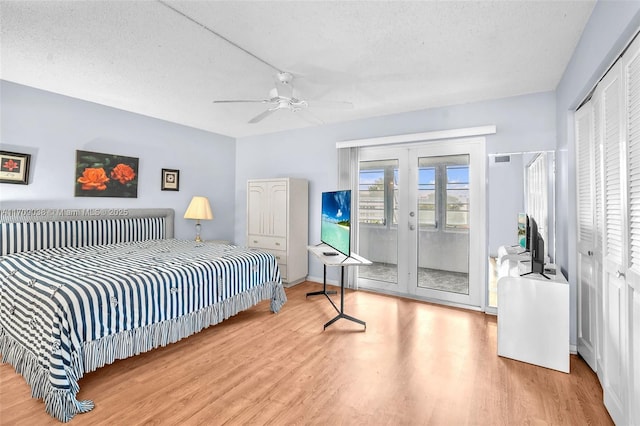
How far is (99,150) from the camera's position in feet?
13.3

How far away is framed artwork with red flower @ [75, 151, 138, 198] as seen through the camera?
3.88 meters

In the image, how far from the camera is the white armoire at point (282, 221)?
4645mm

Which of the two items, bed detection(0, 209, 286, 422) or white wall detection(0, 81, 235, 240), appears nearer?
bed detection(0, 209, 286, 422)

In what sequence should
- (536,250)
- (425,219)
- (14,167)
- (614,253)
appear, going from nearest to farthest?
(614,253), (536,250), (14,167), (425,219)

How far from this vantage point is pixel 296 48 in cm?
247

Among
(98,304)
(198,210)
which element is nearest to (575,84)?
(98,304)

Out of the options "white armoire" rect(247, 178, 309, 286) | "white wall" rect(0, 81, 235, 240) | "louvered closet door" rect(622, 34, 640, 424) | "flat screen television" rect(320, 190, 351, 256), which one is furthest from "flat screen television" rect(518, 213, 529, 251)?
"white wall" rect(0, 81, 235, 240)

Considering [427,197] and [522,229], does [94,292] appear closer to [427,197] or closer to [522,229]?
[427,197]

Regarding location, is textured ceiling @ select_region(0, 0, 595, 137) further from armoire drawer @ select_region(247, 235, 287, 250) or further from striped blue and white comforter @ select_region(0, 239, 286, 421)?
armoire drawer @ select_region(247, 235, 287, 250)

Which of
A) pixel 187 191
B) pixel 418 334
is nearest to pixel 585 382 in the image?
pixel 418 334

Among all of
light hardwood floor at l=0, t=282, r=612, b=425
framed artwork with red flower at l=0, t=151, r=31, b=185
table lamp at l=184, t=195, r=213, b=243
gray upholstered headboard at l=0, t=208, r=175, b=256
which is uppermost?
framed artwork with red flower at l=0, t=151, r=31, b=185

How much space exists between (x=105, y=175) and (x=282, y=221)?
2.45 m

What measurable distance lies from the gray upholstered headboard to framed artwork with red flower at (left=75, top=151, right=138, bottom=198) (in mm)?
248

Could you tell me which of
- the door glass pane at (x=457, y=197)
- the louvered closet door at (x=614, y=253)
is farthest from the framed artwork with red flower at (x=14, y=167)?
the louvered closet door at (x=614, y=253)
